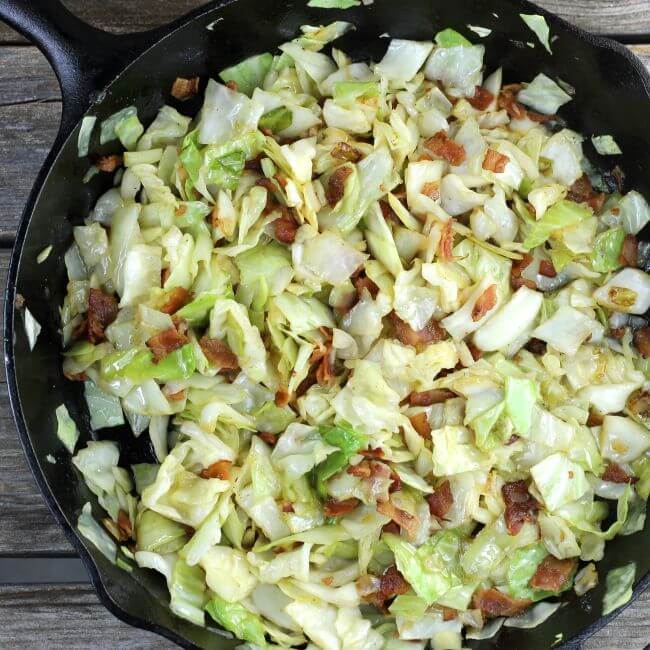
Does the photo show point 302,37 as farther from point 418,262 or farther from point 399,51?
point 418,262

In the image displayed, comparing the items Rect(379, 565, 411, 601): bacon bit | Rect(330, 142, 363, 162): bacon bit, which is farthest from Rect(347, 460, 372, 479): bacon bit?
Rect(330, 142, 363, 162): bacon bit

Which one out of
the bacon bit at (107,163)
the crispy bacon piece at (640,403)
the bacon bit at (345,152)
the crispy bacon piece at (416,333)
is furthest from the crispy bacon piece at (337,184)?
the crispy bacon piece at (640,403)

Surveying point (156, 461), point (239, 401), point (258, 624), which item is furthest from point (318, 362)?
point (258, 624)

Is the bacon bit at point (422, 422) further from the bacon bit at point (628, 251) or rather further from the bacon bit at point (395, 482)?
the bacon bit at point (628, 251)

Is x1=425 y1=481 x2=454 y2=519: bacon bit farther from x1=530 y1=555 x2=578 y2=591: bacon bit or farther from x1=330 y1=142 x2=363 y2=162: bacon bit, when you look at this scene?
x1=330 y1=142 x2=363 y2=162: bacon bit

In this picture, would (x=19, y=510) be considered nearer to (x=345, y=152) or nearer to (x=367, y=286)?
(x=367, y=286)
